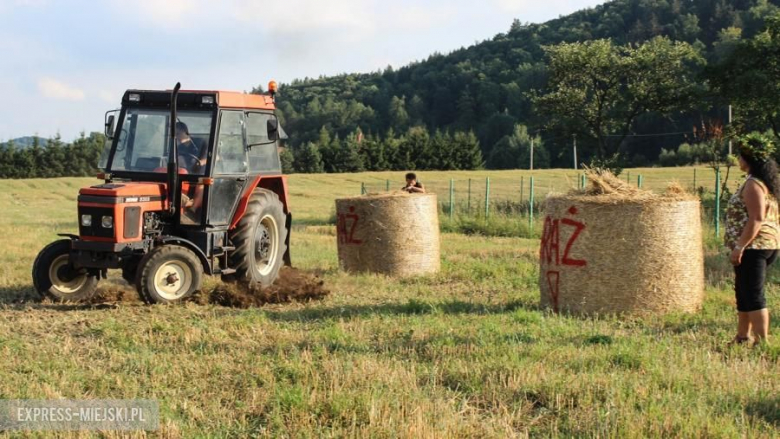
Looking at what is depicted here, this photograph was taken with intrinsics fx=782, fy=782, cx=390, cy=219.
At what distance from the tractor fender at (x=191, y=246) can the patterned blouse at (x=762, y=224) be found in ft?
16.9

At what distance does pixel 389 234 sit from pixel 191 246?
335 centimetres

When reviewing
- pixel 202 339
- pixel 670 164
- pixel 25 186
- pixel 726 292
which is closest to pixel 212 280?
pixel 202 339

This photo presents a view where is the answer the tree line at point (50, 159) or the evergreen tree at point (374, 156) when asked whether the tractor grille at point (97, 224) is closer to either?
the tree line at point (50, 159)

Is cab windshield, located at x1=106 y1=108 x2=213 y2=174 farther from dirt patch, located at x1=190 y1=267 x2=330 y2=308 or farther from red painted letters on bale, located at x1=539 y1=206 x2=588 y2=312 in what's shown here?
red painted letters on bale, located at x1=539 y1=206 x2=588 y2=312

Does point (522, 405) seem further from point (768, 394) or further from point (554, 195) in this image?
point (554, 195)

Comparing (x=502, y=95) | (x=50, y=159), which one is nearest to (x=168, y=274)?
(x=50, y=159)

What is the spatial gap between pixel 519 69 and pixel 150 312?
320 ft

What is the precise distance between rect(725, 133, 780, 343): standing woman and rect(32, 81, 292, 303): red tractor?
4705mm

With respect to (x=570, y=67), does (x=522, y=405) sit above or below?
below

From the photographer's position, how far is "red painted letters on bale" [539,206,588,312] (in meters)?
7.57

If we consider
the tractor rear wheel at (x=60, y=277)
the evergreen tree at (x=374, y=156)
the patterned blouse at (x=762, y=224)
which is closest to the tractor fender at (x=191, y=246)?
the tractor rear wheel at (x=60, y=277)

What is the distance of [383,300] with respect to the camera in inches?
343

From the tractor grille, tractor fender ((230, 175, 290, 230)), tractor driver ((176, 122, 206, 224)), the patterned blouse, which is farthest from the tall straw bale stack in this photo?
the tractor grille

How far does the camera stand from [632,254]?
290 inches
